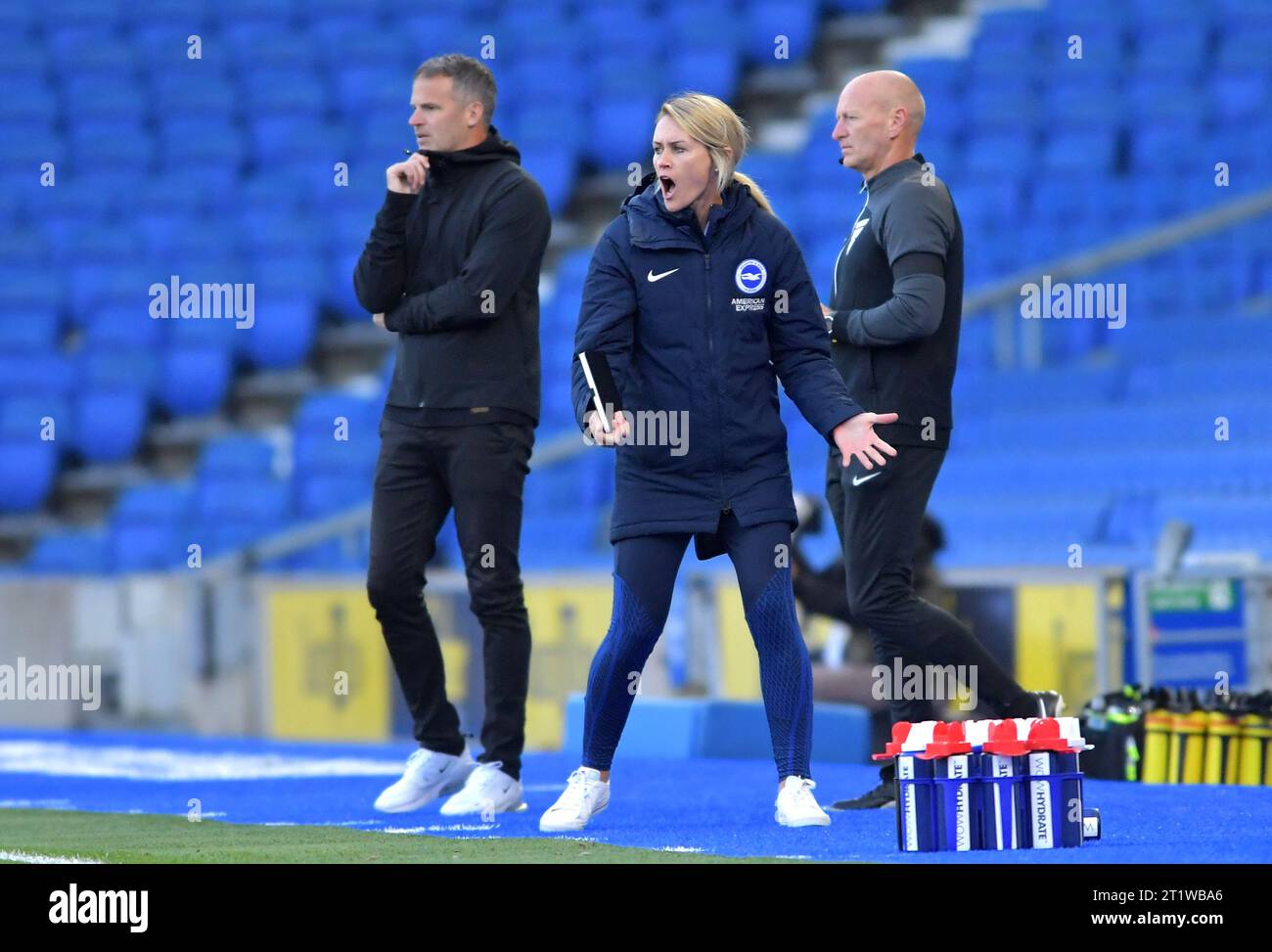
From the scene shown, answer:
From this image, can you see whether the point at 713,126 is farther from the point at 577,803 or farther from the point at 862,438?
the point at 577,803

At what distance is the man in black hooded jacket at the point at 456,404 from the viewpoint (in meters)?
5.93

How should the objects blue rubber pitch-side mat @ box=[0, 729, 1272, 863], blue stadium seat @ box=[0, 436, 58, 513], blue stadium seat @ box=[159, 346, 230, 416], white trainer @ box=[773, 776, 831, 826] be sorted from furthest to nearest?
blue stadium seat @ box=[159, 346, 230, 416], blue stadium seat @ box=[0, 436, 58, 513], white trainer @ box=[773, 776, 831, 826], blue rubber pitch-side mat @ box=[0, 729, 1272, 863]

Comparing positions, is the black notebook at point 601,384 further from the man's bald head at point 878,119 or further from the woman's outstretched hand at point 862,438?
the man's bald head at point 878,119

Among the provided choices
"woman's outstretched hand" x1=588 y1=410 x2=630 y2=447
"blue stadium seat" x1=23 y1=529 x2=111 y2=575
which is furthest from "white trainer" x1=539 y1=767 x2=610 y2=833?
"blue stadium seat" x1=23 y1=529 x2=111 y2=575

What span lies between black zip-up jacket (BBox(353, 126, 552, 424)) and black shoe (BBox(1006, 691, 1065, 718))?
1.53 m

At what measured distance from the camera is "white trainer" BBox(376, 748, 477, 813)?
6.03m

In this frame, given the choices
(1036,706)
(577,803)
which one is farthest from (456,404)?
(1036,706)

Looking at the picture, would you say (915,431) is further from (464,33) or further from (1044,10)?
(464,33)

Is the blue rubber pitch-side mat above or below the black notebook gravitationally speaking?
below

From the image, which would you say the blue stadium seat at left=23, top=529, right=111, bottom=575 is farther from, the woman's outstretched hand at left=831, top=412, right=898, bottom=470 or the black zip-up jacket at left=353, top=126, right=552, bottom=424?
the woman's outstretched hand at left=831, top=412, right=898, bottom=470

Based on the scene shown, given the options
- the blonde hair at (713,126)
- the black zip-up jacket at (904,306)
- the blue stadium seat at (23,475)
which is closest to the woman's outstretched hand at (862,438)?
the black zip-up jacket at (904,306)

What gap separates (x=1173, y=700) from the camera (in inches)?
289

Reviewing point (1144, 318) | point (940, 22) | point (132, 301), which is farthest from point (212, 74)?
point (1144, 318)

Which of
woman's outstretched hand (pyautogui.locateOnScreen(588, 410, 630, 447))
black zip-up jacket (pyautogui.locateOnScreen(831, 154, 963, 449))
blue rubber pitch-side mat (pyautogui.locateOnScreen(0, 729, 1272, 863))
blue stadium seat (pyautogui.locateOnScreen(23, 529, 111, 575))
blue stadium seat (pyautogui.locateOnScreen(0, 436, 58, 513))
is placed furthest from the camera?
blue stadium seat (pyautogui.locateOnScreen(0, 436, 58, 513))
